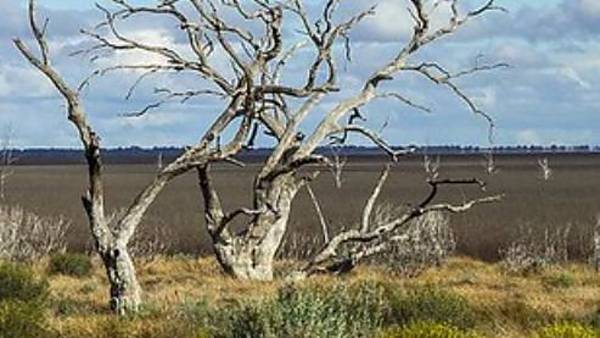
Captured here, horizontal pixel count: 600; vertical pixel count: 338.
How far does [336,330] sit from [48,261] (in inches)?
715

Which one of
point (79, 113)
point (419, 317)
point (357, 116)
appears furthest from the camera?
point (357, 116)

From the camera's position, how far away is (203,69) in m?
24.1

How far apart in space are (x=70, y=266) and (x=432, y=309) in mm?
13422

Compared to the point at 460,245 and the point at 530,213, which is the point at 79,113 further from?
the point at 530,213

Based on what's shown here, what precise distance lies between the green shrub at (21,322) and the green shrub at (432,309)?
14.2 feet

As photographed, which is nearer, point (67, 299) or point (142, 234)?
point (67, 299)

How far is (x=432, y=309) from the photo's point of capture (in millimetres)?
17109

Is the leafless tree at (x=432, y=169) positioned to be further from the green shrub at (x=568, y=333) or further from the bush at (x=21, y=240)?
the green shrub at (x=568, y=333)

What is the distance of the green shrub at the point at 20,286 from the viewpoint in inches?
766

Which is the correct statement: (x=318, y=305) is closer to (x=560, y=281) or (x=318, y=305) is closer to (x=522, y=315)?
(x=522, y=315)

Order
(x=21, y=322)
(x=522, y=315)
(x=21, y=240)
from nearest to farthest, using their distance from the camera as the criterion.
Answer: (x=21, y=322), (x=522, y=315), (x=21, y=240)

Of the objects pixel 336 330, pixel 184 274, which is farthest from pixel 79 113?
pixel 184 274

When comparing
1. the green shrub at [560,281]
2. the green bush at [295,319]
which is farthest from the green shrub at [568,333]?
the green shrub at [560,281]

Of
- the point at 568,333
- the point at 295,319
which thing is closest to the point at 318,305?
the point at 295,319
